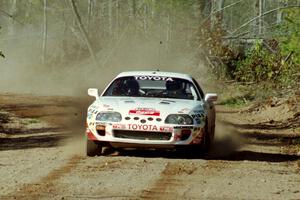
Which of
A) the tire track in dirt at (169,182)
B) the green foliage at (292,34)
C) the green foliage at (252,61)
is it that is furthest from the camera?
the green foliage at (252,61)

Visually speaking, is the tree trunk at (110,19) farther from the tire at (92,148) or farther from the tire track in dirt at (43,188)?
the tire track in dirt at (43,188)

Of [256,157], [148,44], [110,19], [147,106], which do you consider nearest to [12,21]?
[110,19]

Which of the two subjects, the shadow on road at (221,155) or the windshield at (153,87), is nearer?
the shadow on road at (221,155)

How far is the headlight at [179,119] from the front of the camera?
1314cm

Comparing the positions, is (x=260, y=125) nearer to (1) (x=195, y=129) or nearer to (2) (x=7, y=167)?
(1) (x=195, y=129)

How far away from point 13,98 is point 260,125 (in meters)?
13.5

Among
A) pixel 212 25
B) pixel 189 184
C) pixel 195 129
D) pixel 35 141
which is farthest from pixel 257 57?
pixel 189 184

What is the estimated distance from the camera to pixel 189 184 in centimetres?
1080

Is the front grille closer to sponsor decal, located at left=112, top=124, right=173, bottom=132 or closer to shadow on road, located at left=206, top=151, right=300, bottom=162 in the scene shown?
sponsor decal, located at left=112, top=124, right=173, bottom=132

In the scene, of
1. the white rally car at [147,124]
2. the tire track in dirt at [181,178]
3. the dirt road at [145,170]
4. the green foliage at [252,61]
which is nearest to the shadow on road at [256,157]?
the dirt road at [145,170]

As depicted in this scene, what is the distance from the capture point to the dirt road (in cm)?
1006

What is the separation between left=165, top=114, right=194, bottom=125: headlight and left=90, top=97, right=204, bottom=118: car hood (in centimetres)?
7

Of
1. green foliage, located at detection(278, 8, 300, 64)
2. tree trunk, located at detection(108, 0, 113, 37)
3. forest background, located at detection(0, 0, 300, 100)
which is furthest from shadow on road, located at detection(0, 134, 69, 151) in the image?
tree trunk, located at detection(108, 0, 113, 37)

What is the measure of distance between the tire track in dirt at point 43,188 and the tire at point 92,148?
111cm
